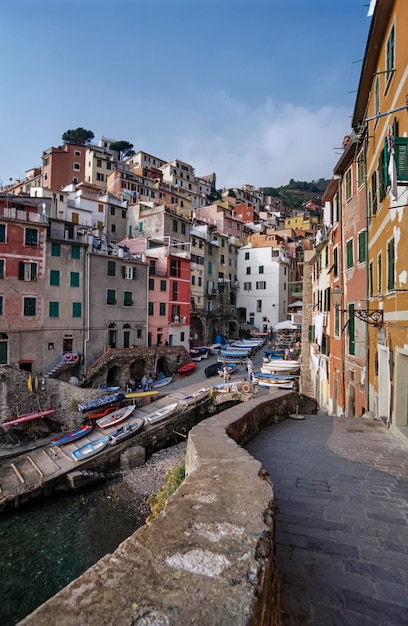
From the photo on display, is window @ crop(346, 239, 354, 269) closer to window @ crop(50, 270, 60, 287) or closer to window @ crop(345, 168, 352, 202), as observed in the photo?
window @ crop(345, 168, 352, 202)

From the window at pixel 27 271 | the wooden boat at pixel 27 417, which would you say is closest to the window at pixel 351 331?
the wooden boat at pixel 27 417

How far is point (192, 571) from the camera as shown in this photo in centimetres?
221

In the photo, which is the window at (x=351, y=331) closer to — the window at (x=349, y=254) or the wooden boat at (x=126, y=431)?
the window at (x=349, y=254)

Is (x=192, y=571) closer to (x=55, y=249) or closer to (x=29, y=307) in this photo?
(x=29, y=307)

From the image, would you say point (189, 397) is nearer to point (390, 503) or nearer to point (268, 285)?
point (390, 503)

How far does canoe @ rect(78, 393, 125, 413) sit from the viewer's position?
24.8m

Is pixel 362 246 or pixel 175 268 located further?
pixel 175 268

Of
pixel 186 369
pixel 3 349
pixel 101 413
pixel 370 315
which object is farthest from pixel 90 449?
pixel 370 315

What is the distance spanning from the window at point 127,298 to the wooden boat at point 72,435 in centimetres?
1249

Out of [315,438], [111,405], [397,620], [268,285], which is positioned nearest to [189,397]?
[111,405]

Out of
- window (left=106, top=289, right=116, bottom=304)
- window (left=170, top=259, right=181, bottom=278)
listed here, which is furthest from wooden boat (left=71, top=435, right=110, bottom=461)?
window (left=170, top=259, right=181, bottom=278)

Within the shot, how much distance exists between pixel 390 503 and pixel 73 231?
31.2 meters

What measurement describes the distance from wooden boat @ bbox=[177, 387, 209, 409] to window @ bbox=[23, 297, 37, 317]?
44.9ft

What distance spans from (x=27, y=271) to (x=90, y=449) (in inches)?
593
